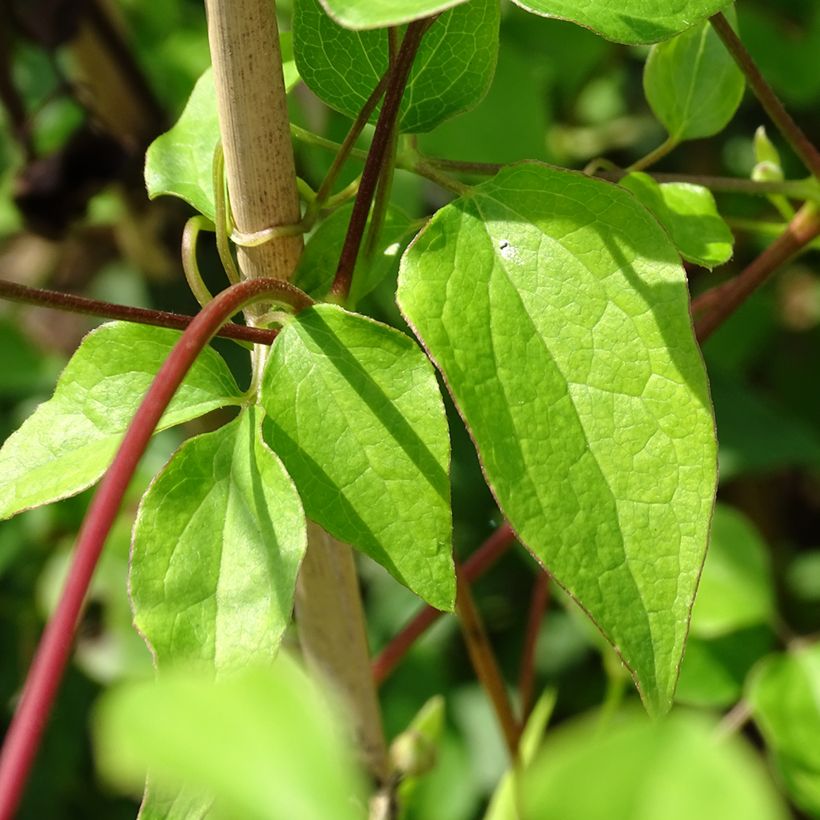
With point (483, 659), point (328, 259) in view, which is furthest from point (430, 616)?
point (328, 259)

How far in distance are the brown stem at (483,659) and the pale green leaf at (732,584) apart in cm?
21

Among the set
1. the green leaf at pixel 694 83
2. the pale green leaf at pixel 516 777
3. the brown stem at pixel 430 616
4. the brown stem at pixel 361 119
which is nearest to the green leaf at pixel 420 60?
the brown stem at pixel 361 119

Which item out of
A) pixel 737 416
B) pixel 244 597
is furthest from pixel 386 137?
pixel 737 416

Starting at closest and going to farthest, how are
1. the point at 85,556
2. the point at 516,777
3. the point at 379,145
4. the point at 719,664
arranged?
the point at 85,556
the point at 379,145
the point at 516,777
the point at 719,664

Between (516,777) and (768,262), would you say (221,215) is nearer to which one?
(768,262)

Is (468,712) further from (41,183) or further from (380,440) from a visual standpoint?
(380,440)

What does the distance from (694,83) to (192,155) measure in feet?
0.68

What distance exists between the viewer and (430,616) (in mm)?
574

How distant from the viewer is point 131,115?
0.91m

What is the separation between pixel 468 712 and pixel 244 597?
2.41ft

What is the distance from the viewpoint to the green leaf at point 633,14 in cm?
32

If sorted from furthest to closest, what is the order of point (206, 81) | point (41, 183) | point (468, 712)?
1. point (468, 712)
2. point (41, 183)
3. point (206, 81)

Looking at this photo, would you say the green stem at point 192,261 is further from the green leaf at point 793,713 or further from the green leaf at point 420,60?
the green leaf at point 793,713

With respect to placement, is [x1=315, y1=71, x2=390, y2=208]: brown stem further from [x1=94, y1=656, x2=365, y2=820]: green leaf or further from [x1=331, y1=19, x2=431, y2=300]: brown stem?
[x1=94, y1=656, x2=365, y2=820]: green leaf
